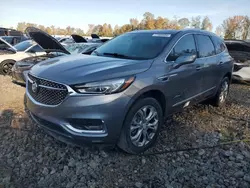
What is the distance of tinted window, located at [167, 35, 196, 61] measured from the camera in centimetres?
371

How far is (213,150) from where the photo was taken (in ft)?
11.7

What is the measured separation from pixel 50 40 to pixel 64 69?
15.7 feet

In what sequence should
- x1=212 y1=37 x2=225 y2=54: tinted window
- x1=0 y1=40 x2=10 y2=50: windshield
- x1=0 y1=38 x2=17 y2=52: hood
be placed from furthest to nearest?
1. x1=0 y1=40 x2=10 y2=50: windshield
2. x1=0 y1=38 x2=17 y2=52: hood
3. x1=212 y1=37 x2=225 y2=54: tinted window

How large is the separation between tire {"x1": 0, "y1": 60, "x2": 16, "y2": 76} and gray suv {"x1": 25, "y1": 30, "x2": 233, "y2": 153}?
555 centimetres

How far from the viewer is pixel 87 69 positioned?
305 centimetres

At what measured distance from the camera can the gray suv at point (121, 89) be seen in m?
2.79

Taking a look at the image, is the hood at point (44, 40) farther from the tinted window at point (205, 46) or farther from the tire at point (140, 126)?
the tire at point (140, 126)

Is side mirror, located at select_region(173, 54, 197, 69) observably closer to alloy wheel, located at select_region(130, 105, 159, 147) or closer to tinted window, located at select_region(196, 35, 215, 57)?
alloy wheel, located at select_region(130, 105, 159, 147)

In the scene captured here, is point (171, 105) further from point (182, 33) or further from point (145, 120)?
point (182, 33)

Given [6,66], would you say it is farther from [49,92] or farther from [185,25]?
[185,25]

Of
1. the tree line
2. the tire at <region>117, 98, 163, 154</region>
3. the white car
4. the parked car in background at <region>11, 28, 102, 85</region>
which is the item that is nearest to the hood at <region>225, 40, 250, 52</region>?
the parked car in background at <region>11, 28, 102, 85</region>

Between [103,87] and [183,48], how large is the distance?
1.82 meters

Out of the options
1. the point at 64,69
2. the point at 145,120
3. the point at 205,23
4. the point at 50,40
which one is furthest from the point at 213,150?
the point at 205,23

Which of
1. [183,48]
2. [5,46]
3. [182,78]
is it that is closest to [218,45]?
[183,48]
